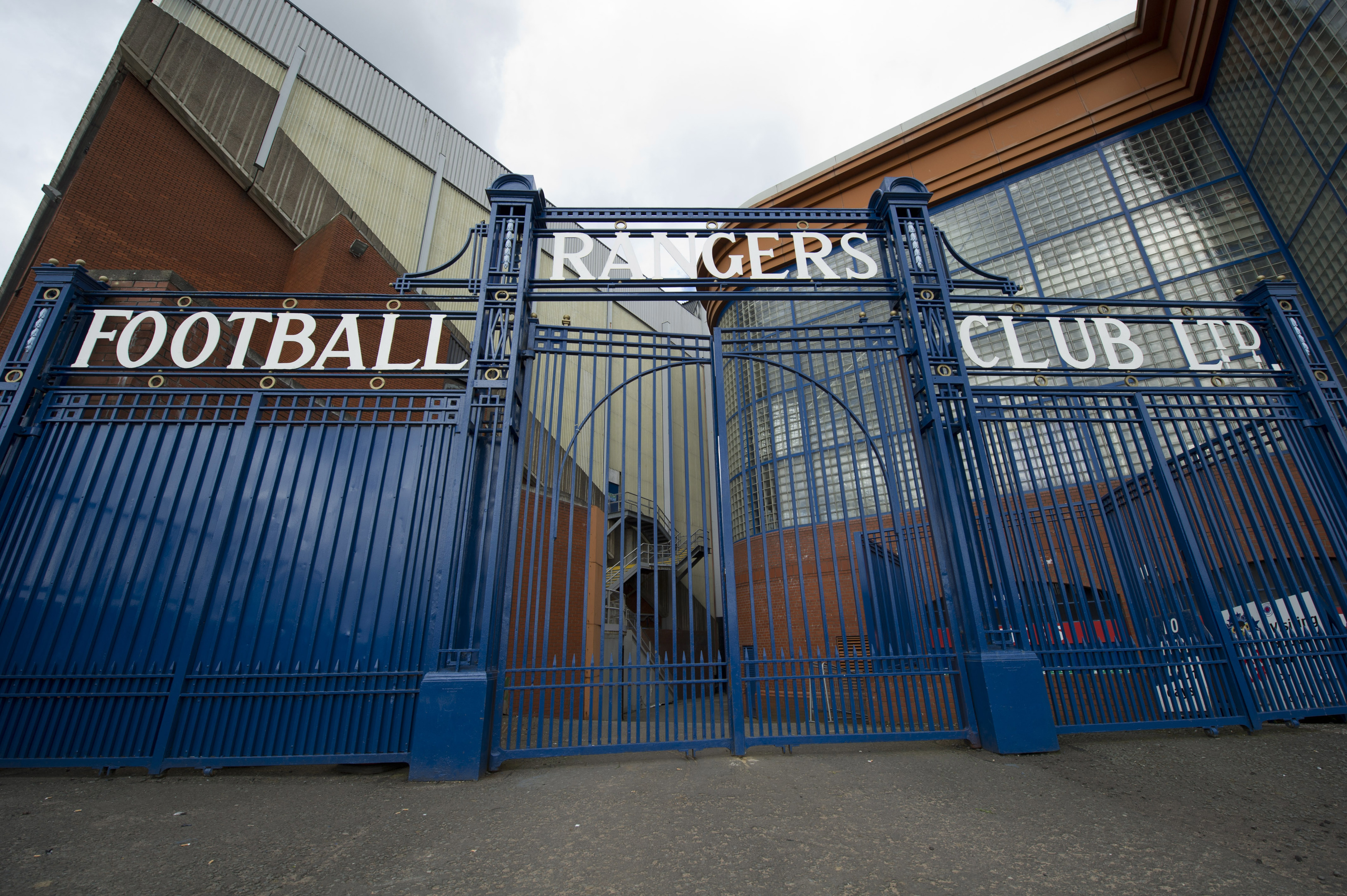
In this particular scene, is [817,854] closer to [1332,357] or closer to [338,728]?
[338,728]

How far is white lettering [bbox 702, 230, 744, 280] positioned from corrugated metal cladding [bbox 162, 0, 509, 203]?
12478mm

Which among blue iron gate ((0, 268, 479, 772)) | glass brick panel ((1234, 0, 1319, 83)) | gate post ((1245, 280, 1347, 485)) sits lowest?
blue iron gate ((0, 268, 479, 772))

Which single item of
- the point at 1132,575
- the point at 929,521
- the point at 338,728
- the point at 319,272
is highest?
the point at 319,272

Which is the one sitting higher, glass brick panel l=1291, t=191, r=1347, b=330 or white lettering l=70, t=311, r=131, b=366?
glass brick panel l=1291, t=191, r=1347, b=330

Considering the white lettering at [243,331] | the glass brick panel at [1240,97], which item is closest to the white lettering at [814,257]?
the white lettering at [243,331]

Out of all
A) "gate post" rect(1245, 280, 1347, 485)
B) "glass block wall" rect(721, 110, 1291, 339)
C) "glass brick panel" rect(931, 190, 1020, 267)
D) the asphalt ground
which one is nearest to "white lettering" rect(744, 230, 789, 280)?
"glass block wall" rect(721, 110, 1291, 339)

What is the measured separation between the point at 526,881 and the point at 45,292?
6662mm

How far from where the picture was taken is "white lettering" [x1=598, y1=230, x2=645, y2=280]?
223 inches

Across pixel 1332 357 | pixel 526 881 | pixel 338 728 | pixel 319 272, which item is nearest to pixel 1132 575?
pixel 526 881

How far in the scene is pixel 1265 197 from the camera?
29.3ft

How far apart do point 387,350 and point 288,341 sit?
85 centimetres

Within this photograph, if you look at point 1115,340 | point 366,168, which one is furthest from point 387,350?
point 366,168

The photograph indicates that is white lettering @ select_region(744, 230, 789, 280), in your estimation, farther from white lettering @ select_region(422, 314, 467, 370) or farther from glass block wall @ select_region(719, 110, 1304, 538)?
white lettering @ select_region(422, 314, 467, 370)

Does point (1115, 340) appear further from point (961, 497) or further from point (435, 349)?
point (435, 349)
